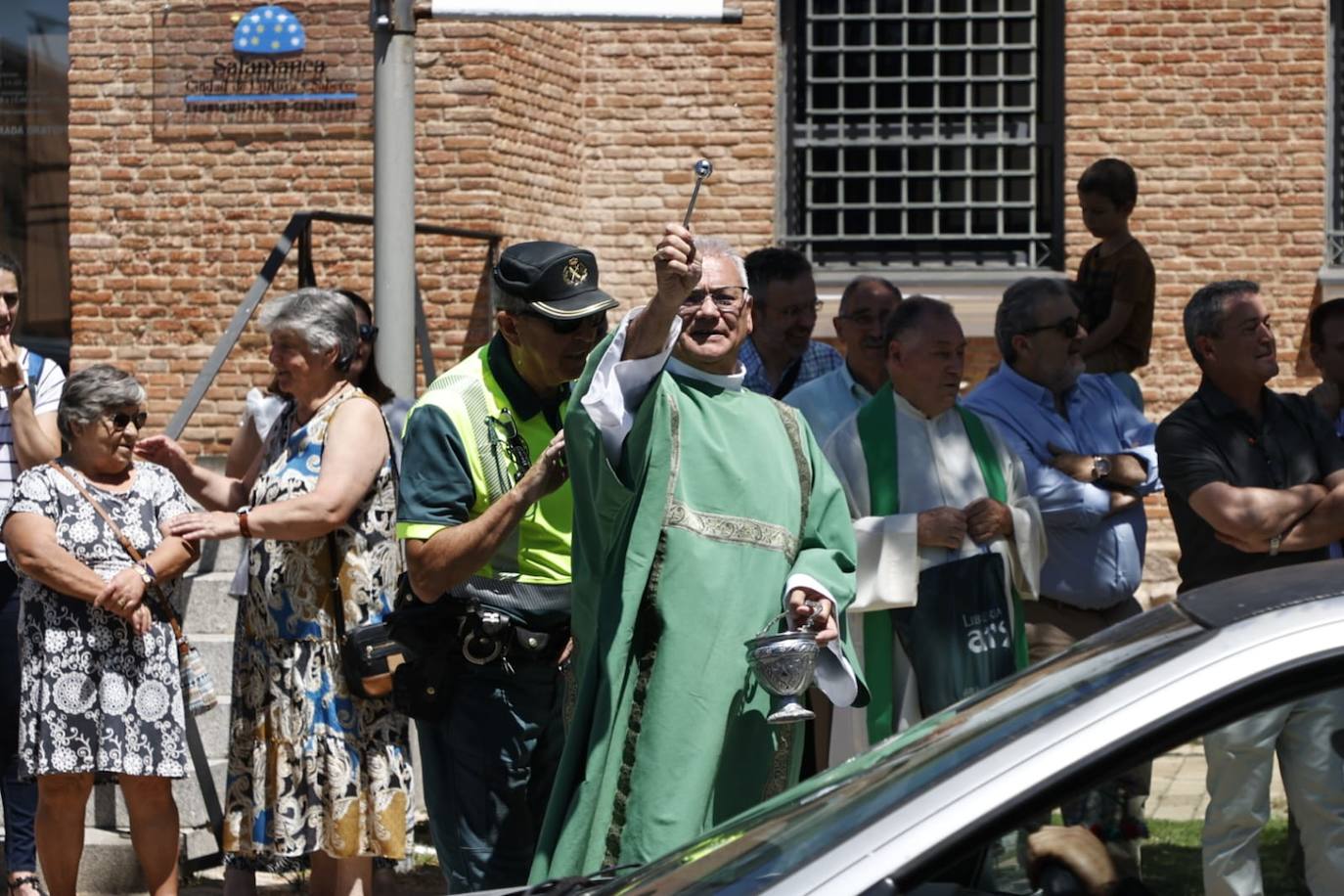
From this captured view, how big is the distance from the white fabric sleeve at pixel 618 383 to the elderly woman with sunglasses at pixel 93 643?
262cm

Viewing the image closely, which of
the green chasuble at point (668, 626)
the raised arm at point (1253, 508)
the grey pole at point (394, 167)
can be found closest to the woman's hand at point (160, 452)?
the grey pole at point (394, 167)

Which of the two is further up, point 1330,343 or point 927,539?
point 1330,343

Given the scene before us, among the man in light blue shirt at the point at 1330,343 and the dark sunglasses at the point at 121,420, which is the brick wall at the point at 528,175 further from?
the dark sunglasses at the point at 121,420

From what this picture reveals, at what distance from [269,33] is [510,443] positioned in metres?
8.34

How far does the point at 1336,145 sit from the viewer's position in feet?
42.1

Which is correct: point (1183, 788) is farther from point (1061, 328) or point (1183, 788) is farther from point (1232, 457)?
point (1061, 328)

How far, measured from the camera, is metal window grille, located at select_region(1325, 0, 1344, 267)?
1270 cm

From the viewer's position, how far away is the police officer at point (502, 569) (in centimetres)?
455

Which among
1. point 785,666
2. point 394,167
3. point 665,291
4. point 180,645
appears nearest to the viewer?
point 665,291

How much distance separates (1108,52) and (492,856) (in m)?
9.35

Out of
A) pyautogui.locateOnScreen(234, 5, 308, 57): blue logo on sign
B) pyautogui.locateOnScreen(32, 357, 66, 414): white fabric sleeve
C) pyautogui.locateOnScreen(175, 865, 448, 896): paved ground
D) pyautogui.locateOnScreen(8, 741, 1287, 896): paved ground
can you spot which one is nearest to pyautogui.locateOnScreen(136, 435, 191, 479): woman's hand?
pyautogui.locateOnScreen(32, 357, 66, 414): white fabric sleeve

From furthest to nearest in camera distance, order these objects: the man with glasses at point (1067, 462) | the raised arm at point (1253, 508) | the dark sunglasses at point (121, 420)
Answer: the man with glasses at point (1067, 462)
the dark sunglasses at point (121, 420)
the raised arm at point (1253, 508)

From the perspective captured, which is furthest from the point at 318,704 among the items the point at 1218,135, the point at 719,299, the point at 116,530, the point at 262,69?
the point at 1218,135

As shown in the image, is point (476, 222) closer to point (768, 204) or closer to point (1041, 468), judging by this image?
point (768, 204)
